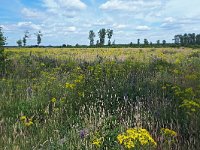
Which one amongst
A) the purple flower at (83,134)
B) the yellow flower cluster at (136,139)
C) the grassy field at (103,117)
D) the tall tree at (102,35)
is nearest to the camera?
the yellow flower cluster at (136,139)

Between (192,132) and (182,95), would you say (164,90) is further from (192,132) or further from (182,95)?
(192,132)

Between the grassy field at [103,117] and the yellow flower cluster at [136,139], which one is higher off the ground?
the yellow flower cluster at [136,139]

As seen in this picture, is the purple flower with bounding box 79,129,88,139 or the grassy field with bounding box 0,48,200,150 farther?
the purple flower with bounding box 79,129,88,139

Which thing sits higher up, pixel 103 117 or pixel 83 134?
pixel 103 117

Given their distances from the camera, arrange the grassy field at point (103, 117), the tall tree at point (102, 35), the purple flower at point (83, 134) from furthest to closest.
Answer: the tall tree at point (102, 35) < the purple flower at point (83, 134) < the grassy field at point (103, 117)

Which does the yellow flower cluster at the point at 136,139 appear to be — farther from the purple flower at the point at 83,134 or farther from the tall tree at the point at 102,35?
the tall tree at the point at 102,35

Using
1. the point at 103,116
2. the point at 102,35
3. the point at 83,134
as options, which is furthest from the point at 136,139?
the point at 102,35

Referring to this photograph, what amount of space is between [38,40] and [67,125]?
129158 millimetres

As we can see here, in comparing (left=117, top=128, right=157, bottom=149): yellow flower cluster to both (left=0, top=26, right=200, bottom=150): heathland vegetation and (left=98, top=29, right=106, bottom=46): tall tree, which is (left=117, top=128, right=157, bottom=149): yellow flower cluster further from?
(left=98, top=29, right=106, bottom=46): tall tree

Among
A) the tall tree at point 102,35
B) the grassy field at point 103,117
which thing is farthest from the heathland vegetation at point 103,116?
the tall tree at point 102,35

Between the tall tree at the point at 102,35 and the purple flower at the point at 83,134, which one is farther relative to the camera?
the tall tree at the point at 102,35

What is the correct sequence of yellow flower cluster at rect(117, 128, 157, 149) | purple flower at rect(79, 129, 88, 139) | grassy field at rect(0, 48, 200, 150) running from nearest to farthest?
yellow flower cluster at rect(117, 128, 157, 149) → grassy field at rect(0, 48, 200, 150) → purple flower at rect(79, 129, 88, 139)

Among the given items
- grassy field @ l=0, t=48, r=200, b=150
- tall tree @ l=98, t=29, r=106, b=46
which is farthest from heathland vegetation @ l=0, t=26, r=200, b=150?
tall tree @ l=98, t=29, r=106, b=46

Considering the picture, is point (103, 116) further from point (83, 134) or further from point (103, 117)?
point (83, 134)
